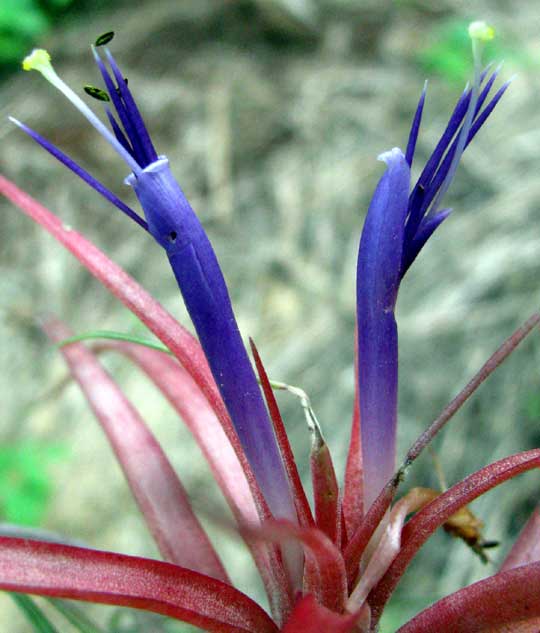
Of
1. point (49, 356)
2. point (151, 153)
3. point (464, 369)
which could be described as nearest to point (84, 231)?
point (49, 356)

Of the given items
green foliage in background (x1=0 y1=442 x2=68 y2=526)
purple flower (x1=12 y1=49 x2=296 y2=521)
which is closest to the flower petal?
purple flower (x1=12 y1=49 x2=296 y2=521)

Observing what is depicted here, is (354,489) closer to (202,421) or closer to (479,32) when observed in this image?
(202,421)

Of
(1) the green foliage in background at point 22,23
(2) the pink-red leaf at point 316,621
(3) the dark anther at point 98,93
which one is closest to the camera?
(2) the pink-red leaf at point 316,621

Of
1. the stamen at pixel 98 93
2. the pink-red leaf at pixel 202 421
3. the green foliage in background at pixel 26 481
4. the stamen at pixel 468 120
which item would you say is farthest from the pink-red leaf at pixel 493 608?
the green foliage in background at pixel 26 481

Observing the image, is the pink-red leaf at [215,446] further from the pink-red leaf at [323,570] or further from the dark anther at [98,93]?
the dark anther at [98,93]

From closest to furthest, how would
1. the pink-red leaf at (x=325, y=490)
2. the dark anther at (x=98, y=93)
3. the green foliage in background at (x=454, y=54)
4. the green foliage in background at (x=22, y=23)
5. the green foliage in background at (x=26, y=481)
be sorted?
the pink-red leaf at (x=325, y=490), the dark anther at (x=98, y=93), the green foliage in background at (x=26, y=481), the green foliage in background at (x=22, y=23), the green foliage in background at (x=454, y=54)

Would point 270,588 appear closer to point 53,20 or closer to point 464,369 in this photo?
point 464,369
